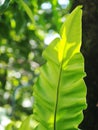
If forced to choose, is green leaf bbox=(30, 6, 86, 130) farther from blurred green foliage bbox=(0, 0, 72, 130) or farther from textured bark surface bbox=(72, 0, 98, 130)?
blurred green foliage bbox=(0, 0, 72, 130)

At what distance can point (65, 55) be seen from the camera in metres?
0.74

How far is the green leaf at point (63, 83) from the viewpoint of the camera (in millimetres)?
728

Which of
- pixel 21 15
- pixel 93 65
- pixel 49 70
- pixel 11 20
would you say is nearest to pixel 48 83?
pixel 49 70

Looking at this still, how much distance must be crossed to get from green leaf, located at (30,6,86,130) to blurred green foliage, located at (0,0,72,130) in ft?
2.99

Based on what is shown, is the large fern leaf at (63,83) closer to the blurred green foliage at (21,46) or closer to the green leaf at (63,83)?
the green leaf at (63,83)

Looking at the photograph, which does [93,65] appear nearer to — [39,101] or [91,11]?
[91,11]

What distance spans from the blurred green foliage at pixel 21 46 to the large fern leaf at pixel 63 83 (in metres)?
0.91

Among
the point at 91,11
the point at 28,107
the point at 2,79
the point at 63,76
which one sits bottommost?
the point at 28,107

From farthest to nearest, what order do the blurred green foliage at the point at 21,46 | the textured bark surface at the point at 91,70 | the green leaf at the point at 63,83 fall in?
the blurred green foliage at the point at 21,46 → the textured bark surface at the point at 91,70 → the green leaf at the point at 63,83

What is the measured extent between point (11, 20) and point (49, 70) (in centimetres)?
151

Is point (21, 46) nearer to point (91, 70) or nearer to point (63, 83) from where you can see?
point (91, 70)

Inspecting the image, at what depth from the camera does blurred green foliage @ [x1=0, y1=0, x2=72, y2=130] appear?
1.92m

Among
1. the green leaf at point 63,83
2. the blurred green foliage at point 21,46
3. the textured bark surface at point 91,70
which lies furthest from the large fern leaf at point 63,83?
the blurred green foliage at point 21,46

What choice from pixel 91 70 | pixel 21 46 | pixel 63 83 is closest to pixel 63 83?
pixel 63 83
